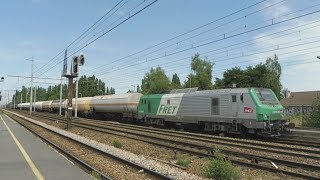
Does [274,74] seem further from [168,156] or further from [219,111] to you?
[168,156]

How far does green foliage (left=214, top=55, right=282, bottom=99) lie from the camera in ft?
289

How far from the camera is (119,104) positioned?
47.9 m

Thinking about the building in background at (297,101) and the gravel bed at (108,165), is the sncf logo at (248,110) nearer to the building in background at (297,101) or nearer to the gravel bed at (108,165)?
the gravel bed at (108,165)

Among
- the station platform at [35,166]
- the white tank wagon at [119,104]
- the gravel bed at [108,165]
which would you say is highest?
the white tank wagon at [119,104]

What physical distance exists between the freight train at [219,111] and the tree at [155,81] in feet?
194

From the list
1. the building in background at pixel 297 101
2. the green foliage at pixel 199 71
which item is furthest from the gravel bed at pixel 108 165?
the building in background at pixel 297 101

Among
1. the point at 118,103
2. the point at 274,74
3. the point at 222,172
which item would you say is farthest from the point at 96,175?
the point at 274,74

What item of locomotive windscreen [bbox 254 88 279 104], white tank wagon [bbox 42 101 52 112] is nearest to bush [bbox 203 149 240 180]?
locomotive windscreen [bbox 254 88 279 104]

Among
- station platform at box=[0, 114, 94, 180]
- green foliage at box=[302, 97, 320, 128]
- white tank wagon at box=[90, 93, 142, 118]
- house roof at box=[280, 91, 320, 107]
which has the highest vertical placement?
house roof at box=[280, 91, 320, 107]

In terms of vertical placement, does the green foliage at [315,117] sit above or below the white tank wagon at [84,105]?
below

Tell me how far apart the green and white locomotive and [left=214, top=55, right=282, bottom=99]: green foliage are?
183 ft

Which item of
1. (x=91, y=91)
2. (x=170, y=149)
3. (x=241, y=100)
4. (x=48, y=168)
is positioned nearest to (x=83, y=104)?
(x=241, y=100)

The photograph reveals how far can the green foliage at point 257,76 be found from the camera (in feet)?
289

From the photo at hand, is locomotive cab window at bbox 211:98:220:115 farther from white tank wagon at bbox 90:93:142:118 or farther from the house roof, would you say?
the house roof
